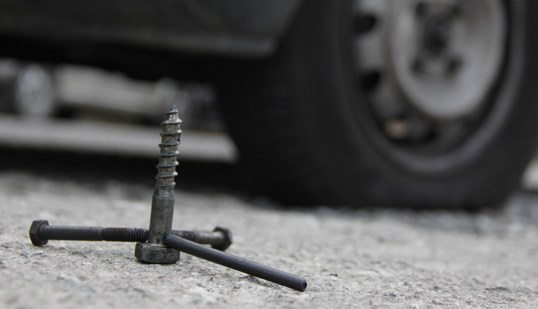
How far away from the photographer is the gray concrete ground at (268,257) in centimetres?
110

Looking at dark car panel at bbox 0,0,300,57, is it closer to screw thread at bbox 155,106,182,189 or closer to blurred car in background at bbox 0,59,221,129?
screw thread at bbox 155,106,182,189

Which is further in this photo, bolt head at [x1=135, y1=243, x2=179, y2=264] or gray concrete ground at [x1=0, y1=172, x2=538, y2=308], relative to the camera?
bolt head at [x1=135, y1=243, x2=179, y2=264]

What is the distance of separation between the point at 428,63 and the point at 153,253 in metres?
1.51

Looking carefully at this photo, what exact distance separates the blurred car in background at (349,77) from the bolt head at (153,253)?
3.28ft

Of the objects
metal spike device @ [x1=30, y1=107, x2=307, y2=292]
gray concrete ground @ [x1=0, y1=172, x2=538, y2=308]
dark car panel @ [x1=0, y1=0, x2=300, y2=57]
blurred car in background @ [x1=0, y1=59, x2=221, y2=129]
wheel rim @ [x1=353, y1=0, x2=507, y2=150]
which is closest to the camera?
gray concrete ground @ [x1=0, y1=172, x2=538, y2=308]

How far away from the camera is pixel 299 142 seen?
2279 millimetres

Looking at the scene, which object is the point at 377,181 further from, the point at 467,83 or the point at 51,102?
the point at 51,102

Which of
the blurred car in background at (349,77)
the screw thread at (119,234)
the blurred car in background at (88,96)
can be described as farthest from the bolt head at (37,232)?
the blurred car in background at (88,96)

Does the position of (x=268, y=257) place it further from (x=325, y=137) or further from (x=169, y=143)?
(x=325, y=137)

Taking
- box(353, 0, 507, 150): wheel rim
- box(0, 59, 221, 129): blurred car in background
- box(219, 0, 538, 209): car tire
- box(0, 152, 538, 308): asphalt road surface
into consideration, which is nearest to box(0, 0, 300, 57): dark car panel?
box(219, 0, 538, 209): car tire

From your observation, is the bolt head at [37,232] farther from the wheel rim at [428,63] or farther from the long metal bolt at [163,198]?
the wheel rim at [428,63]

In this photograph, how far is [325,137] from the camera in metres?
2.29

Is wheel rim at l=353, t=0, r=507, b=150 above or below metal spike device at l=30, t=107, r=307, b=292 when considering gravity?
above

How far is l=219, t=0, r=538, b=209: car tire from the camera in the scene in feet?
7.45
